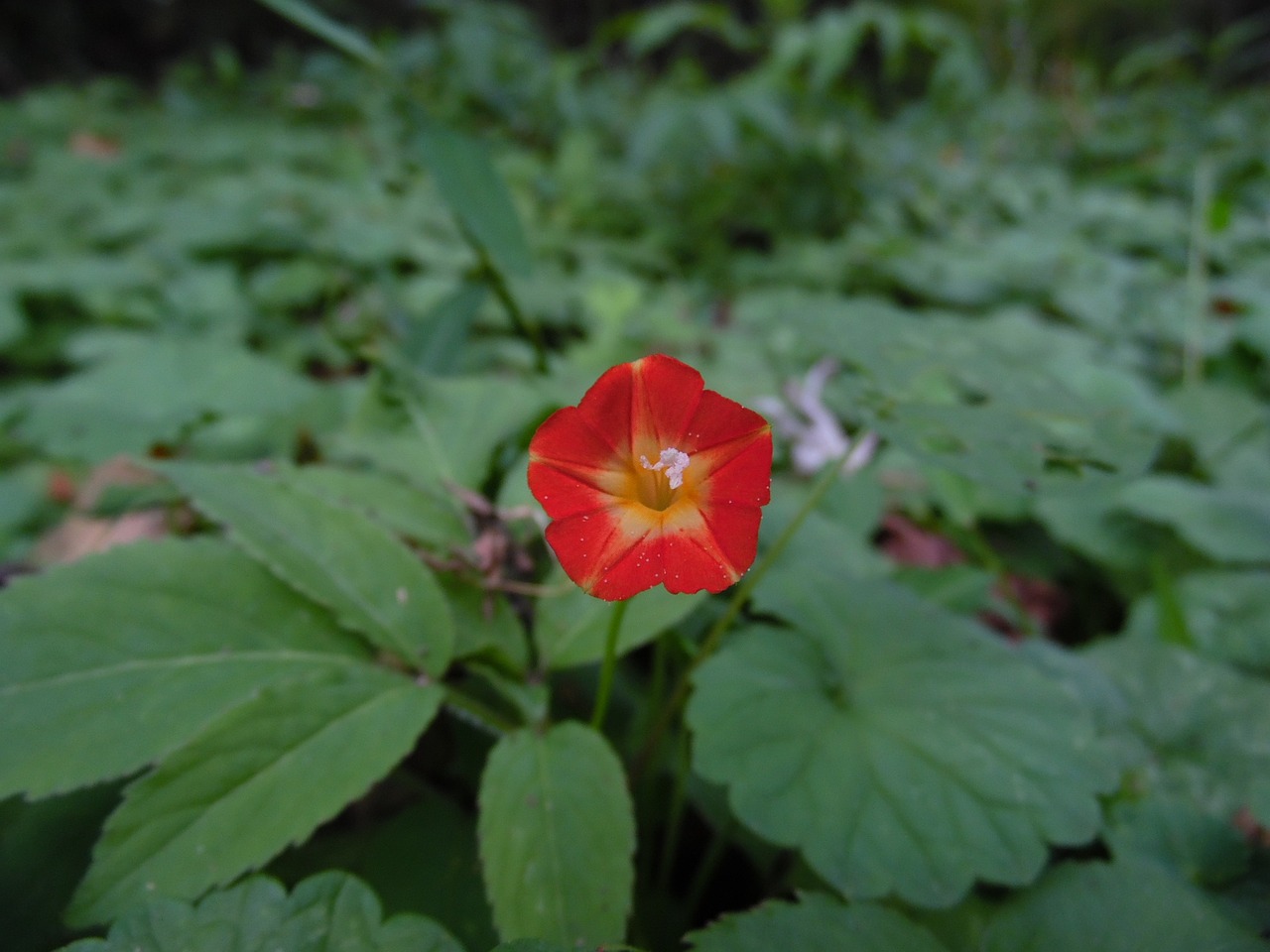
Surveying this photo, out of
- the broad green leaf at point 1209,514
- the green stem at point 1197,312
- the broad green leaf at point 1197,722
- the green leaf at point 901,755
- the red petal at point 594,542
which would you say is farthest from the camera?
the green stem at point 1197,312

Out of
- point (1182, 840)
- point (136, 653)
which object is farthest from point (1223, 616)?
point (136, 653)

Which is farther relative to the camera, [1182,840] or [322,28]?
[322,28]

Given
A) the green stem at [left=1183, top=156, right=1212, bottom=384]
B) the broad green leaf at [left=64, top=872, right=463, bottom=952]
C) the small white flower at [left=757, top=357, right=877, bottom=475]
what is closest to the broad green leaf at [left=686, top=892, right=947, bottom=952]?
the broad green leaf at [left=64, top=872, right=463, bottom=952]

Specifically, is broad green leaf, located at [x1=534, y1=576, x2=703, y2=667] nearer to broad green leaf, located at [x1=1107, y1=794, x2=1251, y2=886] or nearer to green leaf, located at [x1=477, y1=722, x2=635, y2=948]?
green leaf, located at [x1=477, y1=722, x2=635, y2=948]

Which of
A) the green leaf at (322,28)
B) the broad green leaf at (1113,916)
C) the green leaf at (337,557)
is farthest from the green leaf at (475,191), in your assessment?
the broad green leaf at (1113,916)

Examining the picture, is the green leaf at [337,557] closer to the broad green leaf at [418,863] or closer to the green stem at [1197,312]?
the broad green leaf at [418,863]

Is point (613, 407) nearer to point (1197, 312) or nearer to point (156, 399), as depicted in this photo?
point (156, 399)
